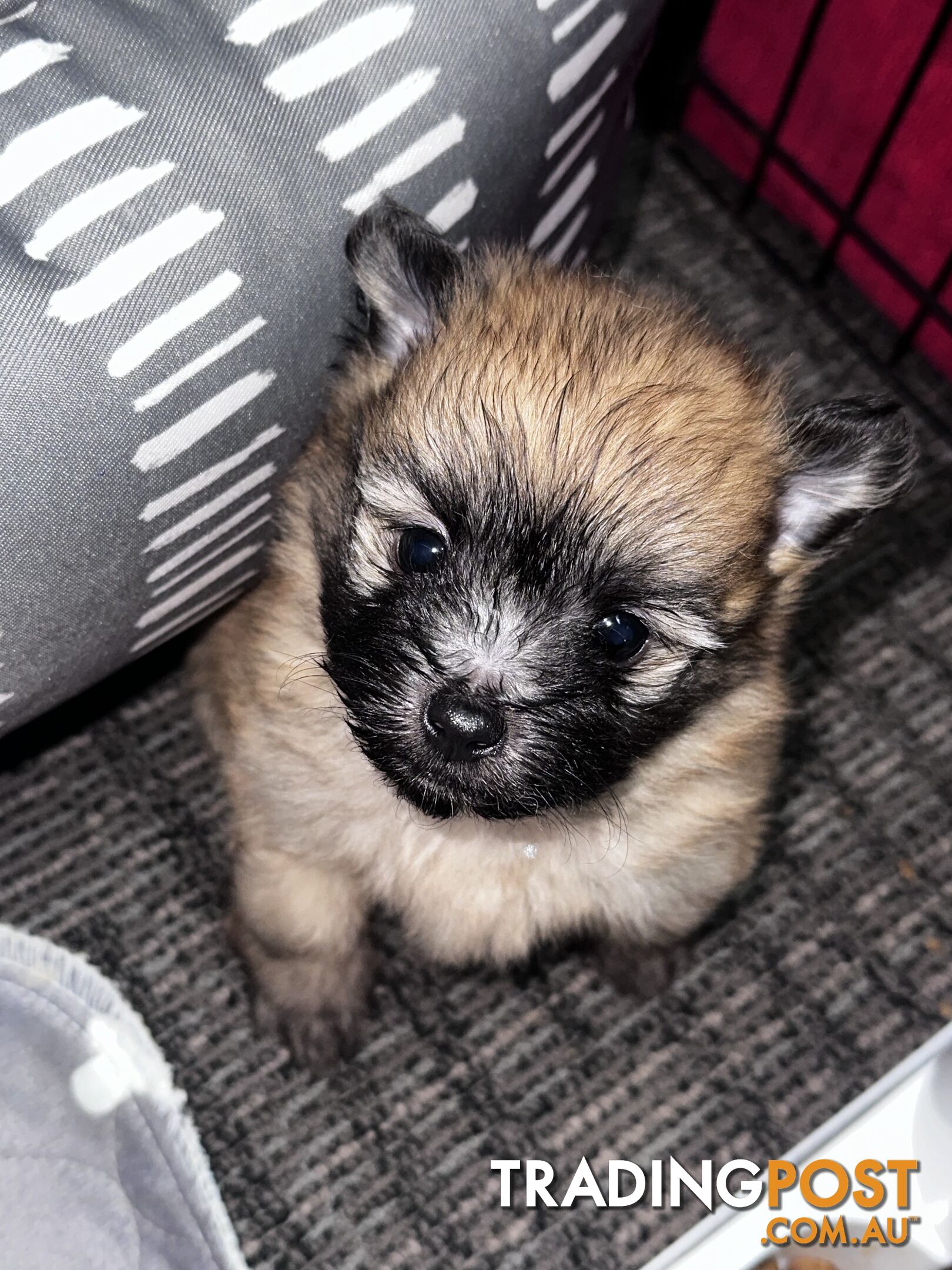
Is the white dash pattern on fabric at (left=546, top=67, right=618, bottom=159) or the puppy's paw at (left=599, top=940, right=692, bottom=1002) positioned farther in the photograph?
the puppy's paw at (left=599, top=940, right=692, bottom=1002)

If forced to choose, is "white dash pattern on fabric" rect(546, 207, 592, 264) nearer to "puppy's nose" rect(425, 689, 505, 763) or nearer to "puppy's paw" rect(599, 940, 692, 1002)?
"puppy's nose" rect(425, 689, 505, 763)

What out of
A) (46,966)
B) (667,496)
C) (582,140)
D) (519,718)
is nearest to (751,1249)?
(519,718)

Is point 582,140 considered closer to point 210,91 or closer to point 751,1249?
point 210,91

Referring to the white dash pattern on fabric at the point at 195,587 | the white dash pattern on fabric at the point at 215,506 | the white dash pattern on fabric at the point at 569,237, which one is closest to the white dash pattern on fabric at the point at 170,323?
the white dash pattern on fabric at the point at 215,506

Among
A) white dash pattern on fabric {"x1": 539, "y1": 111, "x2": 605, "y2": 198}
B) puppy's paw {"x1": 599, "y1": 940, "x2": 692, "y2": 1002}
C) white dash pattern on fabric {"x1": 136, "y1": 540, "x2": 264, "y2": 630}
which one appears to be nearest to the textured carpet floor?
puppy's paw {"x1": 599, "y1": 940, "x2": 692, "y2": 1002}

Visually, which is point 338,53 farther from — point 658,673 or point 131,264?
point 658,673

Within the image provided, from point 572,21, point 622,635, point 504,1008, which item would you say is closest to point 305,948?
point 504,1008
